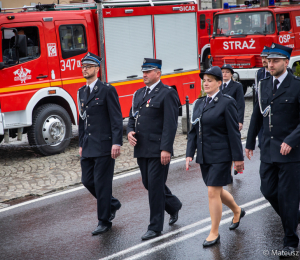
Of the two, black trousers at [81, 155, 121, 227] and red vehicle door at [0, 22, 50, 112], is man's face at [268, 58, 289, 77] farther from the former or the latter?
red vehicle door at [0, 22, 50, 112]

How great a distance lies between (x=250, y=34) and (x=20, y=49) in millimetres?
9394

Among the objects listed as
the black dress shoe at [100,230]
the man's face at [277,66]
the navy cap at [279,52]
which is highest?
the navy cap at [279,52]

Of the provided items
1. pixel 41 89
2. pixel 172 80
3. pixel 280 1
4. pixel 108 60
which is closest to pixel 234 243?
pixel 41 89

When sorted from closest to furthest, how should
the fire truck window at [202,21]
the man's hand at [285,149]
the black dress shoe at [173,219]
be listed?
the man's hand at [285,149], the black dress shoe at [173,219], the fire truck window at [202,21]

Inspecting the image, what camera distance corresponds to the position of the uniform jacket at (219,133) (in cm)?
491

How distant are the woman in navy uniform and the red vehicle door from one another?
5291mm

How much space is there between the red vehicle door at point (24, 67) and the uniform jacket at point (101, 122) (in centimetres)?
407

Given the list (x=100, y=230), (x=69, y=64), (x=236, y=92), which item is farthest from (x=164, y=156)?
(x=69, y=64)

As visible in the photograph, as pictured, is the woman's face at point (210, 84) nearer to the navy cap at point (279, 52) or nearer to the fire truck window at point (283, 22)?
the navy cap at point (279, 52)

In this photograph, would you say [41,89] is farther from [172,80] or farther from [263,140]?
[263,140]

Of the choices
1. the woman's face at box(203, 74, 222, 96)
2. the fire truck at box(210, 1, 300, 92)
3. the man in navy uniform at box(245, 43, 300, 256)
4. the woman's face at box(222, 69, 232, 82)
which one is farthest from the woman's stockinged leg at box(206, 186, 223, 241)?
the fire truck at box(210, 1, 300, 92)

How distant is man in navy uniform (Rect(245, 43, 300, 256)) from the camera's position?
15.3 ft

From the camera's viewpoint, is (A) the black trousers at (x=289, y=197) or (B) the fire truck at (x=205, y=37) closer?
(A) the black trousers at (x=289, y=197)

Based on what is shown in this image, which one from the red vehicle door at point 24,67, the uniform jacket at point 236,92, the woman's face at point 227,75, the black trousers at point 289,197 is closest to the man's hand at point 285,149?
the black trousers at point 289,197
